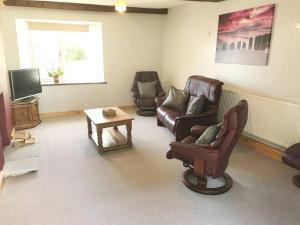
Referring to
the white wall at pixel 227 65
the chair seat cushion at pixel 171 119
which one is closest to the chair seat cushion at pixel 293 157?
the white wall at pixel 227 65

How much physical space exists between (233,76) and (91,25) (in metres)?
3.49

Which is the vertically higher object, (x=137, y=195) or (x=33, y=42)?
(x=33, y=42)

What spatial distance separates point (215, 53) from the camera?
4.32m

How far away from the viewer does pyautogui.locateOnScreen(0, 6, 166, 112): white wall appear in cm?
529

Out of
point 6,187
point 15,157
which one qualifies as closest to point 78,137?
point 15,157

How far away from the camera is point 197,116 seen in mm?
3639

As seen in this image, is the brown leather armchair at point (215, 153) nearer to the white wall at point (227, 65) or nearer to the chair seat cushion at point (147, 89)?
the white wall at point (227, 65)

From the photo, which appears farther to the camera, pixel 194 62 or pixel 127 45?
pixel 127 45

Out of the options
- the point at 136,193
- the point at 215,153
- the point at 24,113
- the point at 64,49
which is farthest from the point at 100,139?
the point at 64,49

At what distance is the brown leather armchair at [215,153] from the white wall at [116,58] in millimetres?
3478

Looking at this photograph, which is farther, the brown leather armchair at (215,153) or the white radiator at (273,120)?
the white radiator at (273,120)

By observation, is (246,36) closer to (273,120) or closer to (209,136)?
(273,120)

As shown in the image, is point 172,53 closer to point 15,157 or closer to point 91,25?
point 91,25

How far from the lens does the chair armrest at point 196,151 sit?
2367mm
